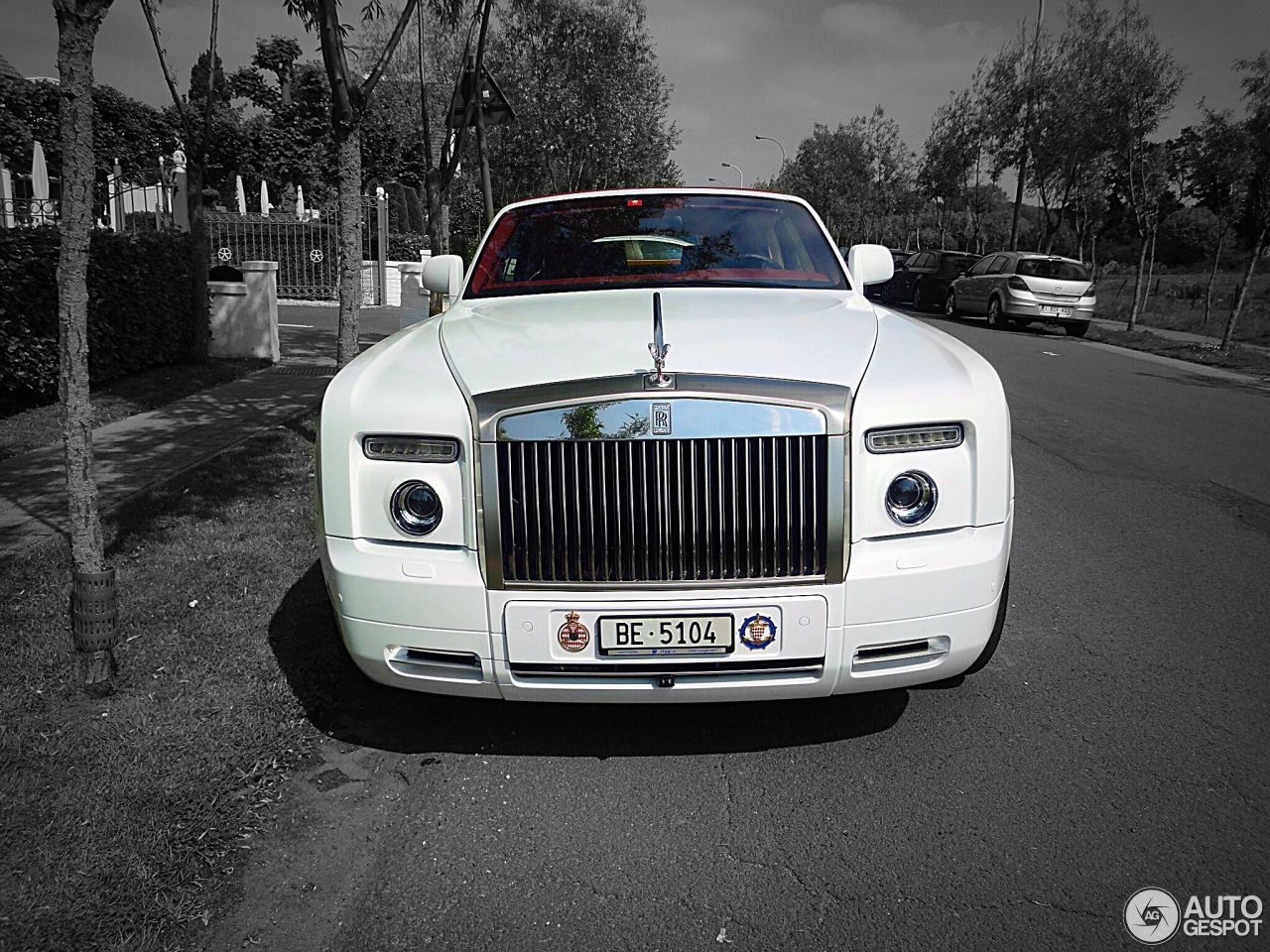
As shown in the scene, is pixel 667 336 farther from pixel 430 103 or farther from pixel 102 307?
pixel 430 103

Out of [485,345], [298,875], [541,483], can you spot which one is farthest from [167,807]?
[485,345]

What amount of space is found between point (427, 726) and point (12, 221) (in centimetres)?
1084

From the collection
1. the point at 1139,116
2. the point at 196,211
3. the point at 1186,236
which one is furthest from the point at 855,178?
the point at 196,211

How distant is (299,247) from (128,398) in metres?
14.1

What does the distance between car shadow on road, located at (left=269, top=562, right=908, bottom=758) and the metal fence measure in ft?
61.7

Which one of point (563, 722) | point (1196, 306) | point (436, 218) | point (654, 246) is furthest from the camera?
point (1196, 306)

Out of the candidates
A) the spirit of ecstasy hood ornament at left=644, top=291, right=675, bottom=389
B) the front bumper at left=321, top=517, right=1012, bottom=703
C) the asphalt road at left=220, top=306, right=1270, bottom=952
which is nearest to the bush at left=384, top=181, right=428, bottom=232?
the asphalt road at left=220, top=306, right=1270, bottom=952

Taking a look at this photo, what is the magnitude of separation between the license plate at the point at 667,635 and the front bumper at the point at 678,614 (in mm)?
23

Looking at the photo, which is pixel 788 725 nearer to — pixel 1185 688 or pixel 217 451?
pixel 1185 688

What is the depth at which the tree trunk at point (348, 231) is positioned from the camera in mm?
8096

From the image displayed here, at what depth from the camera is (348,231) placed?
8.20m

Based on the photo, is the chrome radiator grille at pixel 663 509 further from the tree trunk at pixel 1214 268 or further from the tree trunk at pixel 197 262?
the tree trunk at pixel 1214 268

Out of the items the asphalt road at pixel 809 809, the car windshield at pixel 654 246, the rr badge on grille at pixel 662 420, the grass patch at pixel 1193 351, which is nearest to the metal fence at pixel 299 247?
the grass patch at pixel 1193 351

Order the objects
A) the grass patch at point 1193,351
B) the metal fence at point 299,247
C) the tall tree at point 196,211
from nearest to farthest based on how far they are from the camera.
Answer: the tall tree at point 196,211, the grass patch at point 1193,351, the metal fence at point 299,247
